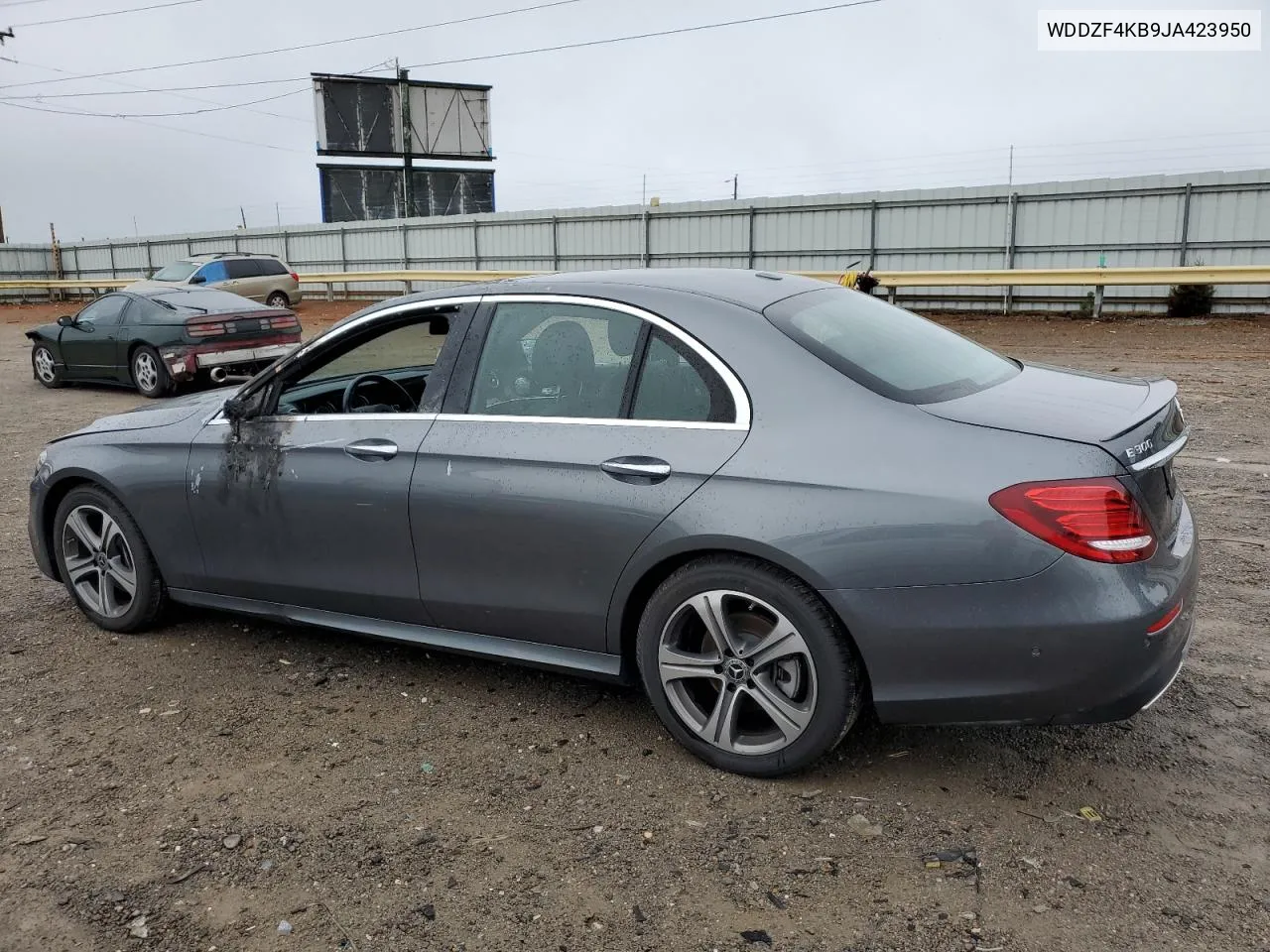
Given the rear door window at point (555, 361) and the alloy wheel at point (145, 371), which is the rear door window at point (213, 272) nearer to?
the alloy wheel at point (145, 371)

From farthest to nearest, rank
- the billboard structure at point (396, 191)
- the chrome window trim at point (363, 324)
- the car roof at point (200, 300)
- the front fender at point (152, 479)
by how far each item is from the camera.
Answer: the billboard structure at point (396, 191) < the car roof at point (200, 300) < the front fender at point (152, 479) < the chrome window trim at point (363, 324)

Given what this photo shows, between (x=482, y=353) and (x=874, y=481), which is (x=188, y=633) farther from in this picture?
(x=874, y=481)

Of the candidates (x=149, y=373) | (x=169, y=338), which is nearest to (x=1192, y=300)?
(x=169, y=338)

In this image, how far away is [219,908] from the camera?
2.92m

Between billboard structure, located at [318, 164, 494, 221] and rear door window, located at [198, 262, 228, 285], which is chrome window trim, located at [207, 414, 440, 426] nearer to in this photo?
rear door window, located at [198, 262, 228, 285]

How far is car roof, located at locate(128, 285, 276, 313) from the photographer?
1362 centimetres

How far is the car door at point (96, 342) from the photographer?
1397cm

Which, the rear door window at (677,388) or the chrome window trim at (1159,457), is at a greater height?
the rear door window at (677,388)

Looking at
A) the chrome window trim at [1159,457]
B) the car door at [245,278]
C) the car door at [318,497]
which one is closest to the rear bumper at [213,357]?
the car door at [318,497]

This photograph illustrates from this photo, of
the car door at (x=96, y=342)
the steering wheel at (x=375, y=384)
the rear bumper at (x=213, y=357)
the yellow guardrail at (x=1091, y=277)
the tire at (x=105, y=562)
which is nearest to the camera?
the steering wheel at (x=375, y=384)

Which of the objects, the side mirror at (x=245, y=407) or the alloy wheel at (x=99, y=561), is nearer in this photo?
the side mirror at (x=245, y=407)

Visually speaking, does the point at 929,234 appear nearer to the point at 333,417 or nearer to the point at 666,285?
the point at 666,285

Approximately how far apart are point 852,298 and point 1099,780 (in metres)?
1.93

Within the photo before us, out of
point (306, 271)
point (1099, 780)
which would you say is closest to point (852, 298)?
point (1099, 780)
